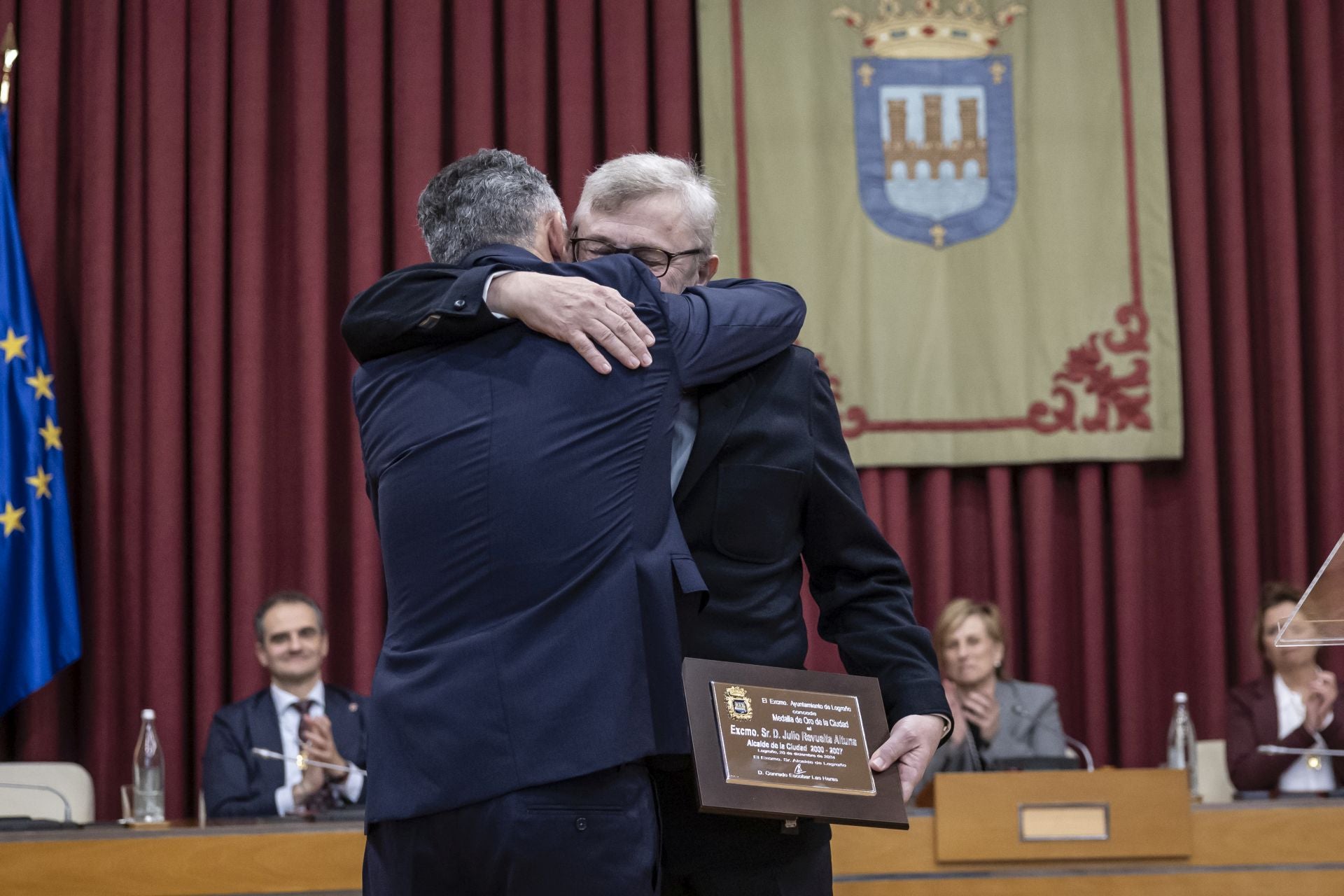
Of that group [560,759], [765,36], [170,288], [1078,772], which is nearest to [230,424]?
[170,288]

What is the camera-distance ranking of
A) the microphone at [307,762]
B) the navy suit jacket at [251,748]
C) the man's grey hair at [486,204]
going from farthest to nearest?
the navy suit jacket at [251,748], the microphone at [307,762], the man's grey hair at [486,204]

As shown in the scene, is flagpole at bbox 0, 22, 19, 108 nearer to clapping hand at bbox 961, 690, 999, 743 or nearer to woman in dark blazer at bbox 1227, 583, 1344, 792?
clapping hand at bbox 961, 690, 999, 743

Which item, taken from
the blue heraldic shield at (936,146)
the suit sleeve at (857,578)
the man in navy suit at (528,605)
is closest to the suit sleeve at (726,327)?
the man in navy suit at (528,605)

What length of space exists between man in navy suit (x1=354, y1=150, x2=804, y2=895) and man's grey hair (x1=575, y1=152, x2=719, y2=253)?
0.25 meters

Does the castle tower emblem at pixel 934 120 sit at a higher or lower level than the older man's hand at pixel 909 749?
higher

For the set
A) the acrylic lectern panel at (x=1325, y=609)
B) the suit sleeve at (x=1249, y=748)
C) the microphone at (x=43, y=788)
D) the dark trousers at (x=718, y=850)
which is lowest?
the suit sleeve at (x=1249, y=748)

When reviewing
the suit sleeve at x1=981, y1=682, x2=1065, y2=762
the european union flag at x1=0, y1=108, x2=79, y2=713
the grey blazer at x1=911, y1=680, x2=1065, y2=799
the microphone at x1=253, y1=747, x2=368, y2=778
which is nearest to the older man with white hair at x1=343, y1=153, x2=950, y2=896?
the microphone at x1=253, y1=747, x2=368, y2=778

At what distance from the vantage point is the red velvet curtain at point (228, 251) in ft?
16.9

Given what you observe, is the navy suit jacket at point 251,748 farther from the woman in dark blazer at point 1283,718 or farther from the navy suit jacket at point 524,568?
the navy suit jacket at point 524,568

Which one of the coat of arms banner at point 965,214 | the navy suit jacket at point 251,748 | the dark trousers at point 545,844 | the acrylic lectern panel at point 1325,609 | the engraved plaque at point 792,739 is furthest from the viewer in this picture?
the coat of arms banner at point 965,214

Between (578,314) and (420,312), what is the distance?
18 centimetres

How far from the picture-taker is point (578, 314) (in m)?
1.59

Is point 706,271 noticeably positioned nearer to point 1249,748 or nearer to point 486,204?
point 486,204

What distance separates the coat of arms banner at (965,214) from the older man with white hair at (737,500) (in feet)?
11.2
